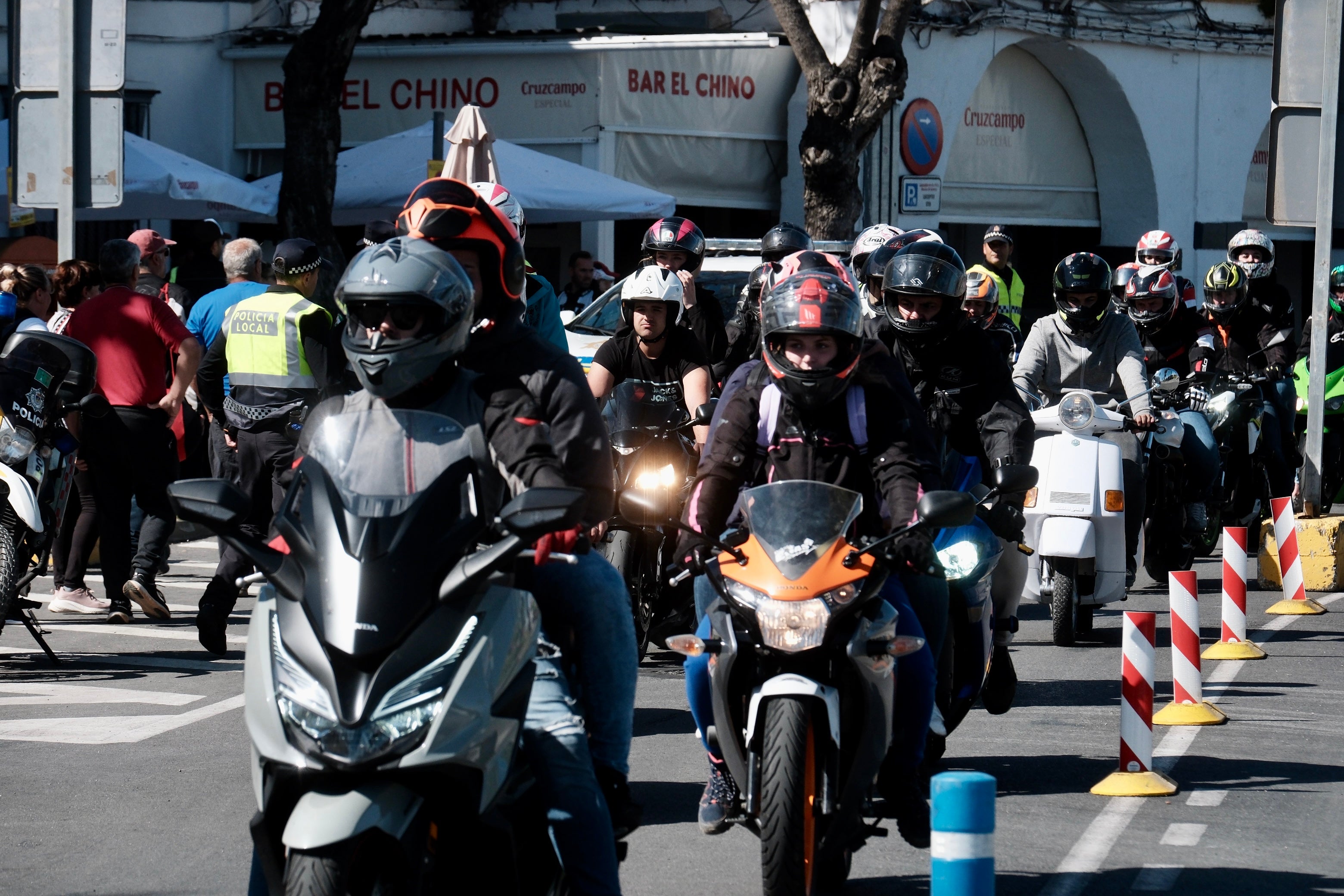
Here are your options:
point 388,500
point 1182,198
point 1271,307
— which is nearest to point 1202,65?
point 1182,198

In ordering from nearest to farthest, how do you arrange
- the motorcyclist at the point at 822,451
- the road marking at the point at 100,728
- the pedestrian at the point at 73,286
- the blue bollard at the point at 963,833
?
the blue bollard at the point at 963,833, the motorcyclist at the point at 822,451, the road marking at the point at 100,728, the pedestrian at the point at 73,286

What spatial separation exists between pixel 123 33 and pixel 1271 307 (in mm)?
8542

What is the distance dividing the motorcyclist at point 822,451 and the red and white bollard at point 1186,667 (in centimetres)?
248

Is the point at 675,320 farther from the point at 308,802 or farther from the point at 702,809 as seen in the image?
the point at 308,802

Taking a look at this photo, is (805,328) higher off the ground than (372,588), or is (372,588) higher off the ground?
(805,328)

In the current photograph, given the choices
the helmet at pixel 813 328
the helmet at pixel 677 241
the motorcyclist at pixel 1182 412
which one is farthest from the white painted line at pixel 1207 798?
the motorcyclist at pixel 1182 412

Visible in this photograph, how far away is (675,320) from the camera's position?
31.0 ft

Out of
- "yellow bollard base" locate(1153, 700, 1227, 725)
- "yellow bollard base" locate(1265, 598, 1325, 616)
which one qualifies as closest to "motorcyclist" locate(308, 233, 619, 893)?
"yellow bollard base" locate(1153, 700, 1227, 725)

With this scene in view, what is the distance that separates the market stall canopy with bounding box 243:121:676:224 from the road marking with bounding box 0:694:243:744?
1004 centimetres

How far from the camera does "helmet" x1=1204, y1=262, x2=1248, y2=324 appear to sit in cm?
1415

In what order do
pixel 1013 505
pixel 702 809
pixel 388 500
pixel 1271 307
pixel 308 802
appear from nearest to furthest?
pixel 308 802 → pixel 388 500 → pixel 702 809 → pixel 1013 505 → pixel 1271 307

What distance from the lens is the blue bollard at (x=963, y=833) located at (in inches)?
137

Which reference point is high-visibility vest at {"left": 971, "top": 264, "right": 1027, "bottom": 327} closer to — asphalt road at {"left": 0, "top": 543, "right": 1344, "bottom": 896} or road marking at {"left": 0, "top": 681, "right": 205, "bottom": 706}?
asphalt road at {"left": 0, "top": 543, "right": 1344, "bottom": 896}

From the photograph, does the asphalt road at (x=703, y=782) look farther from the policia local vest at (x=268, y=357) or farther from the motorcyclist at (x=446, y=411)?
the motorcyclist at (x=446, y=411)
